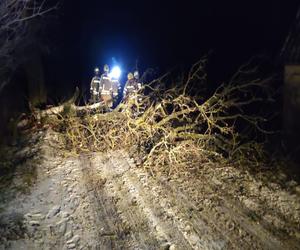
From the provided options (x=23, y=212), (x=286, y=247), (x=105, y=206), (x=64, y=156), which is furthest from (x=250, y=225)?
(x=64, y=156)

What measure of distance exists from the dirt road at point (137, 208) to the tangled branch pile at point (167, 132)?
53cm

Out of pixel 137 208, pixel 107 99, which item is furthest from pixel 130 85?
pixel 137 208

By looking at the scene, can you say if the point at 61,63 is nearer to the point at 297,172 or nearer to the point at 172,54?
the point at 172,54

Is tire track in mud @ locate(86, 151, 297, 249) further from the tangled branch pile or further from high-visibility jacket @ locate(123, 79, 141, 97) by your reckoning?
high-visibility jacket @ locate(123, 79, 141, 97)

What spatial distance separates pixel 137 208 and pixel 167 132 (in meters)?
2.34

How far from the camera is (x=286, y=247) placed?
4.73 meters

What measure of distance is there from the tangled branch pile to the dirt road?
1.72 feet

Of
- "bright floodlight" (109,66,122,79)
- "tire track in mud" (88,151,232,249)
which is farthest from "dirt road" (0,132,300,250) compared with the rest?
"bright floodlight" (109,66,122,79)

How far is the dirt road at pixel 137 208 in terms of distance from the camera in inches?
189

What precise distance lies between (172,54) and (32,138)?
12667mm

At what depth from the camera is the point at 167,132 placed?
7.56 m

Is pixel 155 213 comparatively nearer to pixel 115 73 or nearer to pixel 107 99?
pixel 107 99

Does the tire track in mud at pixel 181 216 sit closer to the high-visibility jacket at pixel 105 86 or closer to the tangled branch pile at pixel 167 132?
the tangled branch pile at pixel 167 132

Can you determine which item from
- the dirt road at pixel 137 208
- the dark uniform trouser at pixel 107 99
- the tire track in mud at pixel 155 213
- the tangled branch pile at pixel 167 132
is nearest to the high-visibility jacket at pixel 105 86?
the dark uniform trouser at pixel 107 99
